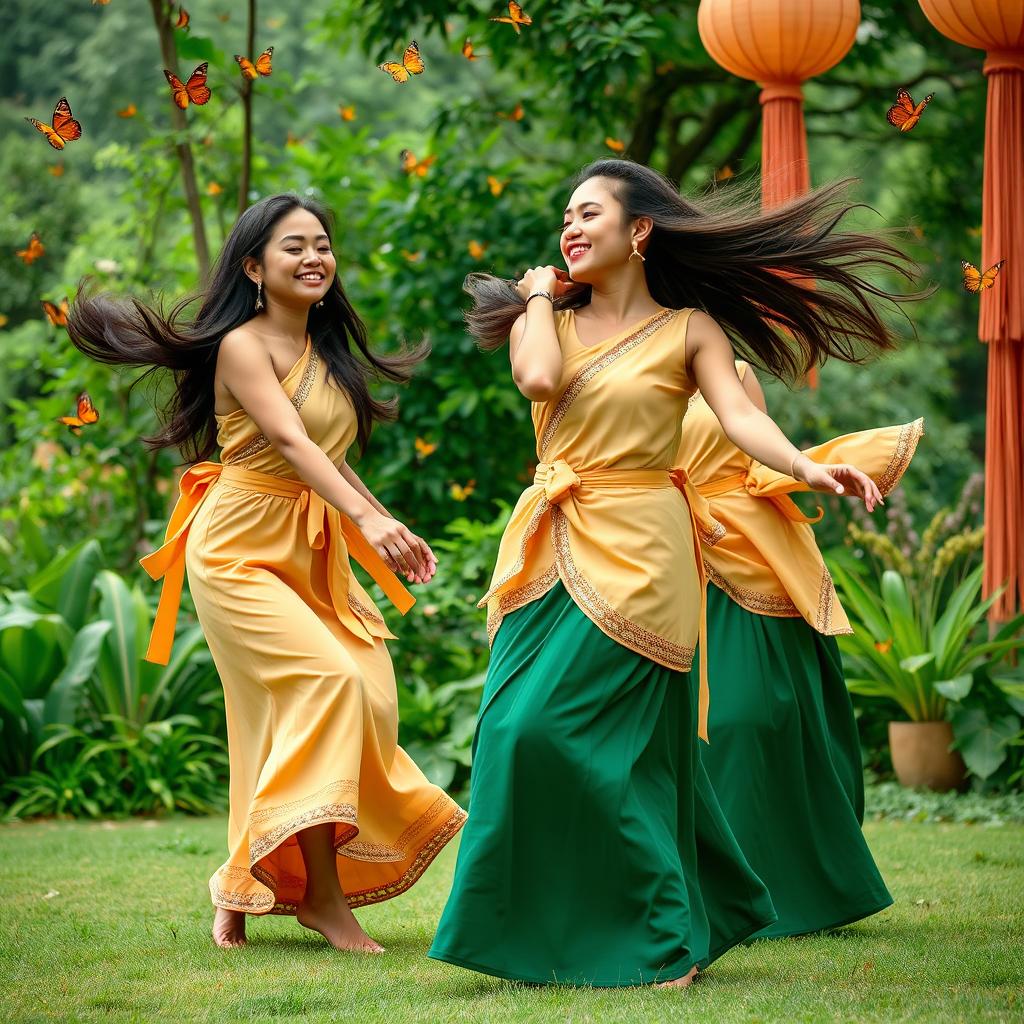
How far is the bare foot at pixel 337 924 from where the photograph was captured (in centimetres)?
432

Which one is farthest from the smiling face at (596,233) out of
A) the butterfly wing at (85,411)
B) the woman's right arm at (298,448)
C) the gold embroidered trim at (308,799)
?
the butterfly wing at (85,411)

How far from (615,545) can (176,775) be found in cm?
425

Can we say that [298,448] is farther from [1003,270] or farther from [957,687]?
[957,687]

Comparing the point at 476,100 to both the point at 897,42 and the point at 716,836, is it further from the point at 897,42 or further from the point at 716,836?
the point at 716,836

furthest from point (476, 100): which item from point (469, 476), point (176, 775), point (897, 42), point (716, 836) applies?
point (716, 836)

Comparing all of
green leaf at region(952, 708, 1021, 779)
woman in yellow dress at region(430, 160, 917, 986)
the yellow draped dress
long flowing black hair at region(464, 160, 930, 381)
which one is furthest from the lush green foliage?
the yellow draped dress

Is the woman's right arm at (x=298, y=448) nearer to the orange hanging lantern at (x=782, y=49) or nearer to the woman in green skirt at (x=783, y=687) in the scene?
the woman in green skirt at (x=783, y=687)

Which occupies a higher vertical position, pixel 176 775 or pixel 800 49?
pixel 800 49

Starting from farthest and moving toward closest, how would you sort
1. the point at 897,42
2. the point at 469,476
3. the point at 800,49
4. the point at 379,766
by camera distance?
the point at 897,42
the point at 469,476
the point at 800,49
the point at 379,766

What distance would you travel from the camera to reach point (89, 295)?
199 inches

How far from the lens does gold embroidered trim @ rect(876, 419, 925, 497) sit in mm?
4688

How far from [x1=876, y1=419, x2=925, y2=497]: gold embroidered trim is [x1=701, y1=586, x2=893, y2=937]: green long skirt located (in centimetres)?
53

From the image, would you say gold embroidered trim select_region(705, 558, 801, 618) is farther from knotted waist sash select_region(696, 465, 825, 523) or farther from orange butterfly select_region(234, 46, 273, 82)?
orange butterfly select_region(234, 46, 273, 82)

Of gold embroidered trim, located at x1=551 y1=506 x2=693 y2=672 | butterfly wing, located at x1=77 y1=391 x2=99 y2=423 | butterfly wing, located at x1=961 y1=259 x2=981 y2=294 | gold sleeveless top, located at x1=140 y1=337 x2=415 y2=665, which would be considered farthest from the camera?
butterfly wing, located at x1=77 y1=391 x2=99 y2=423
